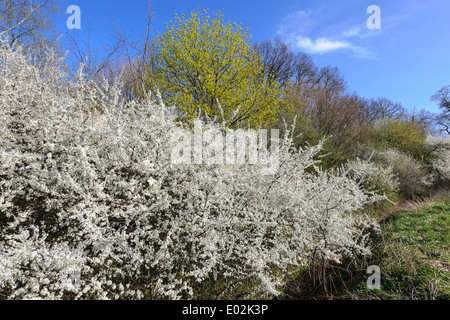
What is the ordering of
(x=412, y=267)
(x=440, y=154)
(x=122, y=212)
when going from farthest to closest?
1. (x=440, y=154)
2. (x=412, y=267)
3. (x=122, y=212)

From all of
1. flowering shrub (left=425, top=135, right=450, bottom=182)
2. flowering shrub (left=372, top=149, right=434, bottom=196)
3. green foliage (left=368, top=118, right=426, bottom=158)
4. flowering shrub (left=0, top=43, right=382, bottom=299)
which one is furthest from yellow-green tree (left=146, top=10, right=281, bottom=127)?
flowering shrub (left=425, top=135, right=450, bottom=182)

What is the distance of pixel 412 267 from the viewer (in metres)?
3.30

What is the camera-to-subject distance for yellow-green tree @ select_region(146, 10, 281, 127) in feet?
24.6

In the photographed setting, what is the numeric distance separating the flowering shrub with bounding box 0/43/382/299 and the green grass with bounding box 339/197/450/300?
768 mm

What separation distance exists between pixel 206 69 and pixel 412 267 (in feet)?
23.2

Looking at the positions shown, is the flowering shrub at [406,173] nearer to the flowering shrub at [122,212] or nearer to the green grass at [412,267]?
the green grass at [412,267]

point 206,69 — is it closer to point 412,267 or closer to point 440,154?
point 412,267

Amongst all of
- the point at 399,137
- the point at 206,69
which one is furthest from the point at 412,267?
the point at 399,137

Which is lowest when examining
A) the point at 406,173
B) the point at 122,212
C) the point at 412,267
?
the point at 412,267

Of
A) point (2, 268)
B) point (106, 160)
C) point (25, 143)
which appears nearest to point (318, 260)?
point (106, 160)

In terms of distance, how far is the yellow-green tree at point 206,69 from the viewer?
7.51 metres

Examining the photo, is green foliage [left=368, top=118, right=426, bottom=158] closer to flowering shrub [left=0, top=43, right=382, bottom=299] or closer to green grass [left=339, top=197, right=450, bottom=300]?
green grass [left=339, top=197, right=450, bottom=300]

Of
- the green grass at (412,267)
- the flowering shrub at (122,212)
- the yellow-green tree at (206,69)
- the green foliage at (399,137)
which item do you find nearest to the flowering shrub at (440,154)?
the green foliage at (399,137)
